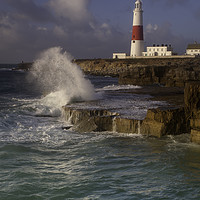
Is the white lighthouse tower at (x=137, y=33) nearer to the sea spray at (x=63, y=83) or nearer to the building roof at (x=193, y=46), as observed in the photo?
the building roof at (x=193, y=46)

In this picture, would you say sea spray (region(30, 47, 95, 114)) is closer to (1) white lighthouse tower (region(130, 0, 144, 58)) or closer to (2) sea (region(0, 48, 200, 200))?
(2) sea (region(0, 48, 200, 200))

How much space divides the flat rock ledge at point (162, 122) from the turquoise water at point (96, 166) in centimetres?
28

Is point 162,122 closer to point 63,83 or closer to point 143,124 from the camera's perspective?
point 143,124

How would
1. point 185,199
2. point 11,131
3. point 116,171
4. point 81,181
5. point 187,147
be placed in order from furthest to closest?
point 11,131
point 187,147
point 116,171
point 81,181
point 185,199

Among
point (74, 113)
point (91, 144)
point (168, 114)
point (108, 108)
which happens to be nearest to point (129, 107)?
point (108, 108)

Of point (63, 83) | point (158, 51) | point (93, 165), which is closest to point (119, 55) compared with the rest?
point (158, 51)

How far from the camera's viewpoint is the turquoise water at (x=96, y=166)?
204 inches

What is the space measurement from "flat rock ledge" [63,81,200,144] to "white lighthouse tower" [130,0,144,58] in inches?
1781

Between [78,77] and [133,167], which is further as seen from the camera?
[78,77]

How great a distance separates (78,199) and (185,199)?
5.32 feet

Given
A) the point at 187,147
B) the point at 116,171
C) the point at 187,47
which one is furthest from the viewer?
the point at 187,47

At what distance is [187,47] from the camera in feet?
214

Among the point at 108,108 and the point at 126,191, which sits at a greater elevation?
the point at 108,108

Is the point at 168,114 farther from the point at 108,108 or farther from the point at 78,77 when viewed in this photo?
the point at 78,77
